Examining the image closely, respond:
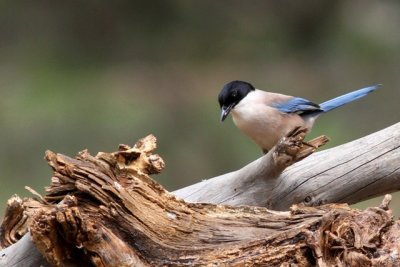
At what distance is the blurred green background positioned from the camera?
9.87m

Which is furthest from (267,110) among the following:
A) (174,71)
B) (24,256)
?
(174,71)

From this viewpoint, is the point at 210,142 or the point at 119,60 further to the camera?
the point at 119,60

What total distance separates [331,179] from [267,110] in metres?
0.94

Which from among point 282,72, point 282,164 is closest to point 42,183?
point 282,72

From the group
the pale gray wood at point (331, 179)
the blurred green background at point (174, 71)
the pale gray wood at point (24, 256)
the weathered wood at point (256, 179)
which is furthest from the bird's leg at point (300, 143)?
the blurred green background at point (174, 71)

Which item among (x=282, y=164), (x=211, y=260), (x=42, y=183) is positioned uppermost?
(x=42, y=183)

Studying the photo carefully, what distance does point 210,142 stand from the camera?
9977mm

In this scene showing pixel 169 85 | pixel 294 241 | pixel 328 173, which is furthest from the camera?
pixel 169 85

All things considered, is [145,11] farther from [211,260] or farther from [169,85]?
[211,260]

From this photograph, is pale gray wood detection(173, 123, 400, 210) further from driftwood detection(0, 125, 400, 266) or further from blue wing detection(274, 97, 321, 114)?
blue wing detection(274, 97, 321, 114)

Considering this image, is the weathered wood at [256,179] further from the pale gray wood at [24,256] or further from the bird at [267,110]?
the pale gray wood at [24,256]

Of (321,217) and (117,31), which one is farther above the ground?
(117,31)

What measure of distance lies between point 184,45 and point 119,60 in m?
0.82

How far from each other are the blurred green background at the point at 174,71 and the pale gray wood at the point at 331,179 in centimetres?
397
